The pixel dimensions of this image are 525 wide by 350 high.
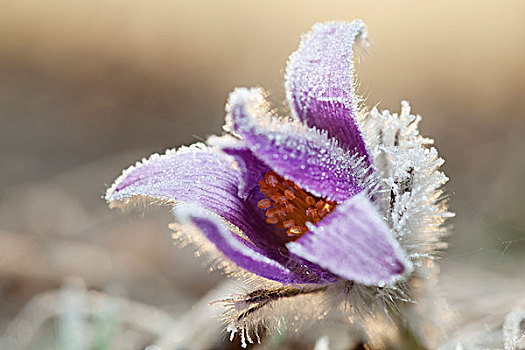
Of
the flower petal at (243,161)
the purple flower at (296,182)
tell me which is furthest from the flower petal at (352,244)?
the flower petal at (243,161)

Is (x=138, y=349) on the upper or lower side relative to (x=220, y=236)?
upper

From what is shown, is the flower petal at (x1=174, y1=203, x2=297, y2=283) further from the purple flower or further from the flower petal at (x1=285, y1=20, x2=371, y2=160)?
the flower petal at (x1=285, y1=20, x2=371, y2=160)

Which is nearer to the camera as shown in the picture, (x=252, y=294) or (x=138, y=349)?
(x=252, y=294)

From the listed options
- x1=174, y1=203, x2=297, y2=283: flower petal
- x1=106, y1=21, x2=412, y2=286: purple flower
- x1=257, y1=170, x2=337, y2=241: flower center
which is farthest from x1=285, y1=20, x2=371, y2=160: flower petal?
x1=174, y1=203, x2=297, y2=283: flower petal

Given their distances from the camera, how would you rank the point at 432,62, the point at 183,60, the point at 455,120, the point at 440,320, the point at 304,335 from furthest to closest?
the point at 183,60
the point at 432,62
the point at 455,120
the point at 304,335
the point at 440,320

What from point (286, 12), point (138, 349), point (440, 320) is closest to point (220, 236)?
Result: point (440, 320)

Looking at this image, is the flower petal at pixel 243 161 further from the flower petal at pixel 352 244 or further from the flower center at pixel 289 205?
the flower petal at pixel 352 244

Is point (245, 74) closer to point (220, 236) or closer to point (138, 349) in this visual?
point (138, 349)

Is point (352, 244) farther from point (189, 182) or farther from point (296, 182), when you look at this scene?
point (189, 182)
